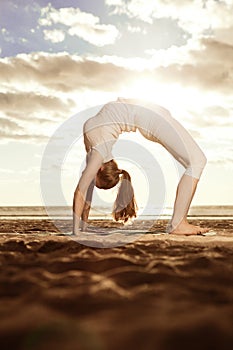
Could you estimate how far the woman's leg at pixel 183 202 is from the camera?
5277mm

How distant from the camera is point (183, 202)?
208 inches

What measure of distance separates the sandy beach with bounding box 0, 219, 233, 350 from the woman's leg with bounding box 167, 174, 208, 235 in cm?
187

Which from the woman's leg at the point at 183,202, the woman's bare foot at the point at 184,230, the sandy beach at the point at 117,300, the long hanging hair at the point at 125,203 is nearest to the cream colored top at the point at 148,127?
the woman's leg at the point at 183,202

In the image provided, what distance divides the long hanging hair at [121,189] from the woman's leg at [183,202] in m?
0.81

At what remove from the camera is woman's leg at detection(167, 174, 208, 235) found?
5277 millimetres

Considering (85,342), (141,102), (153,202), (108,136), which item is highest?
(141,102)

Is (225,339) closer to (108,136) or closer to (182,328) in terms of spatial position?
(182,328)

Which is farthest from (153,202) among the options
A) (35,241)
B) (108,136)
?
(35,241)

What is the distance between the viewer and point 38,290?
7.20 feet

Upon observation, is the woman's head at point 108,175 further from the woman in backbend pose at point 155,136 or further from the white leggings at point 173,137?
the white leggings at point 173,137

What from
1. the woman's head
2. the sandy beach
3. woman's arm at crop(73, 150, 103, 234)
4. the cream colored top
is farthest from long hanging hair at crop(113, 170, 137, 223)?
the sandy beach

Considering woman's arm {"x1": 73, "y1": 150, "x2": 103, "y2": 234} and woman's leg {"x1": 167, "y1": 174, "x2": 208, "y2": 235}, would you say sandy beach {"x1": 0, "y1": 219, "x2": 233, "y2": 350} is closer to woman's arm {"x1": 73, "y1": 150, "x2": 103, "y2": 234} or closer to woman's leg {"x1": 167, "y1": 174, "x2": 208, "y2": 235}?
woman's arm {"x1": 73, "y1": 150, "x2": 103, "y2": 234}

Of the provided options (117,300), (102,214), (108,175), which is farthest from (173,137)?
(102,214)

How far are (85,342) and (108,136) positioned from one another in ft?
12.4
